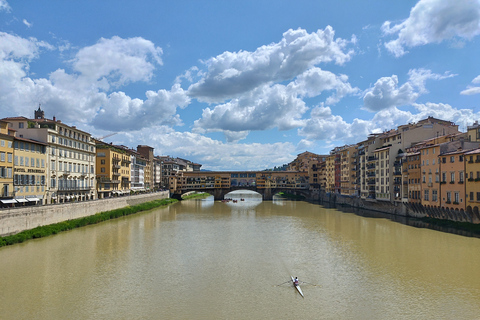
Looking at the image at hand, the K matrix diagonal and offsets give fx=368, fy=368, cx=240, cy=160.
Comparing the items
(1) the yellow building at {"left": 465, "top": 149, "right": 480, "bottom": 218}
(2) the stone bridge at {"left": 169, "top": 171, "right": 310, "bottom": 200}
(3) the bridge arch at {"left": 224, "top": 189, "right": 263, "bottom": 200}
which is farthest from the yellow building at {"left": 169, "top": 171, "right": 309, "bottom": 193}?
(1) the yellow building at {"left": 465, "top": 149, "right": 480, "bottom": 218}

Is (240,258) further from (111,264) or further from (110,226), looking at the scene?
(110,226)

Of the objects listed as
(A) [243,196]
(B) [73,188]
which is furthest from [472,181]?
(A) [243,196]

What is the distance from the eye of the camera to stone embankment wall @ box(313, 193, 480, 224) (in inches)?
1555

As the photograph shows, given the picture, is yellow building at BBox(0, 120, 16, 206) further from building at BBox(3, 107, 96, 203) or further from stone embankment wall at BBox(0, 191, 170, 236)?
building at BBox(3, 107, 96, 203)

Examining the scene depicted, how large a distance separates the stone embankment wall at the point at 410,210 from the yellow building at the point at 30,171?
46.4m

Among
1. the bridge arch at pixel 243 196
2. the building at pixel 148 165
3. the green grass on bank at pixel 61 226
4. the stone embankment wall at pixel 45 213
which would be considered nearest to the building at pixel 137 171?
the building at pixel 148 165

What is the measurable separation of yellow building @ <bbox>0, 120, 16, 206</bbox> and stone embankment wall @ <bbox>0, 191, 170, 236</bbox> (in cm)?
315

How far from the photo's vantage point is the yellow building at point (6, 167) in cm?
3525

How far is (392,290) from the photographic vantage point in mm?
20203

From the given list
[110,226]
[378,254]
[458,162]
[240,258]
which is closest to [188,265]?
[240,258]

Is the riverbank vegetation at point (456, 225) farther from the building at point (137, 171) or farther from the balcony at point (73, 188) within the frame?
the building at point (137, 171)

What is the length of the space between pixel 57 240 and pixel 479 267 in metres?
33.6

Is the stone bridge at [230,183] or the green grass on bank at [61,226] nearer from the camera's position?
the green grass on bank at [61,226]

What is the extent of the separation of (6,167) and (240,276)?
27119 millimetres
